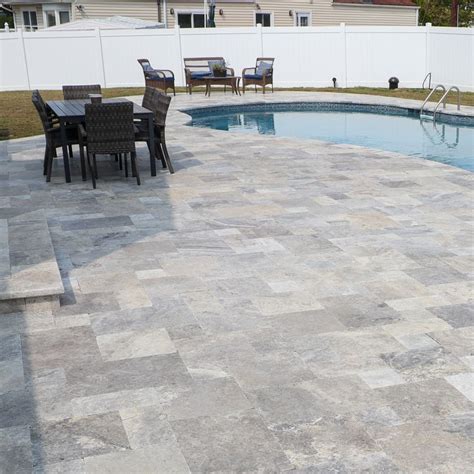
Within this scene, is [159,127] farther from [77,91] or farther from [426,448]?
[426,448]

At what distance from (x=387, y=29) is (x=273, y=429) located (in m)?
16.5

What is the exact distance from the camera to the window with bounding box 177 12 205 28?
24219 millimetres

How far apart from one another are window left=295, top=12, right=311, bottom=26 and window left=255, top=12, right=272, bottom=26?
1.14 metres

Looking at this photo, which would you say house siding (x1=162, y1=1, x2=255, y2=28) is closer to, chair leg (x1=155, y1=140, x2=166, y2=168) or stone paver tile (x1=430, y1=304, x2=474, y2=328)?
chair leg (x1=155, y1=140, x2=166, y2=168)

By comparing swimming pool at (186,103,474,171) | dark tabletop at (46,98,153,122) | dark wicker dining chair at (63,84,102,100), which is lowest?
swimming pool at (186,103,474,171)

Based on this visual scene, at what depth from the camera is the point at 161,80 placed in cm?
1620

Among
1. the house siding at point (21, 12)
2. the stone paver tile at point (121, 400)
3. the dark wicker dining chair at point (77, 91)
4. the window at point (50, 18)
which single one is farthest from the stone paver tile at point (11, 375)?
the house siding at point (21, 12)

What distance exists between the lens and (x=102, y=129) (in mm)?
Result: 7215

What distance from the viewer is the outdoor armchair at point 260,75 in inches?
655

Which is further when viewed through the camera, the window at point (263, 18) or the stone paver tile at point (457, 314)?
the window at point (263, 18)

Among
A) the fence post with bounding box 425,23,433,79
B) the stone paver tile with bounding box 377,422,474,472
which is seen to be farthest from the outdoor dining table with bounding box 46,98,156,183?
the fence post with bounding box 425,23,433,79

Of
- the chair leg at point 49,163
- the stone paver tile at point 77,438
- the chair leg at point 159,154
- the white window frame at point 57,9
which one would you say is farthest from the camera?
the white window frame at point 57,9

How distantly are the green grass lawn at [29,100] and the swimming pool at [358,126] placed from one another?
1815mm

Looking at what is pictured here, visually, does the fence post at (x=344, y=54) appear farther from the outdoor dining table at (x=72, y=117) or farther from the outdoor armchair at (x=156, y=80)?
the outdoor dining table at (x=72, y=117)
